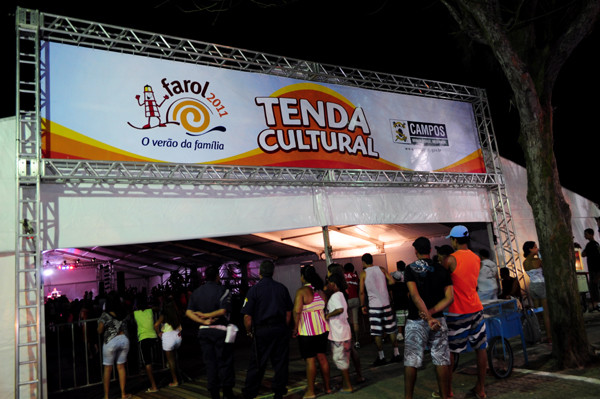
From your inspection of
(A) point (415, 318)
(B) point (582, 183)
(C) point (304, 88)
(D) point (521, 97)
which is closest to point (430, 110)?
(C) point (304, 88)

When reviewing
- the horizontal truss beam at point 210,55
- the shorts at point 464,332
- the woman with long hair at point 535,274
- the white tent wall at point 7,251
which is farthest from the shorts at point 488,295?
the white tent wall at point 7,251

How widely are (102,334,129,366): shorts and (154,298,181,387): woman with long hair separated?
2.14 ft

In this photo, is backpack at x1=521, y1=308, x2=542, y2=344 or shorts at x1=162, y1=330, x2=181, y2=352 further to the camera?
backpack at x1=521, y1=308, x2=542, y2=344

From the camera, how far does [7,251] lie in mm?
6633

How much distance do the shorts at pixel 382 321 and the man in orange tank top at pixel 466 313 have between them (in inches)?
101

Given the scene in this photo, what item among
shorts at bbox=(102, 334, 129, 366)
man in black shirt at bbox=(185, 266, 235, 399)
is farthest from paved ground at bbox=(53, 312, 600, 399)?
man in black shirt at bbox=(185, 266, 235, 399)

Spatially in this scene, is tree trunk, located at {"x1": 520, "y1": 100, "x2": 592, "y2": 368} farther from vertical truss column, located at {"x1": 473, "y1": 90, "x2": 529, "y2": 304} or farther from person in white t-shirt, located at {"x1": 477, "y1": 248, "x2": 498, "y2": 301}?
vertical truss column, located at {"x1": 473, "y1": 90, "x2": 529, "y2": 304}

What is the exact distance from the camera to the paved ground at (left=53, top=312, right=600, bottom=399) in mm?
4977

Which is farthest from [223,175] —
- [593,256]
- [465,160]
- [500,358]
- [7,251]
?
[593,256]

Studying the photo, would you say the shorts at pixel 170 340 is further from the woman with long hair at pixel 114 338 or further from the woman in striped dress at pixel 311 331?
the woman in striped dress at pixel 311 331

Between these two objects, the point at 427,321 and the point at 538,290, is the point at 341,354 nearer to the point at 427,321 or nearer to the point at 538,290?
the point at 427,321

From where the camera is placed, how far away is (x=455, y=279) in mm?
4934

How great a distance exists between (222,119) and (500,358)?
6.23 metres

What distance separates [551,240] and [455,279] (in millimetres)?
2211
